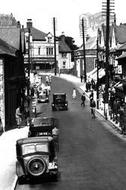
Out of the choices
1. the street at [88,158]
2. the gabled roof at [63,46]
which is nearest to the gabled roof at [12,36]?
the street at [88,158]

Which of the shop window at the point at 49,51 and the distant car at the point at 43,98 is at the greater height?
the shop window at the point at 49,51

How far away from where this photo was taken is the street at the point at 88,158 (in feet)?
66.2

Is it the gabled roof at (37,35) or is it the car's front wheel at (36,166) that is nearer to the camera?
the car's front wheel at (36,166)

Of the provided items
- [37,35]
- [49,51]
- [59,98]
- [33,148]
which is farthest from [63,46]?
[33,148]

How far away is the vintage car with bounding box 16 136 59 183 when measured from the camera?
822 inches

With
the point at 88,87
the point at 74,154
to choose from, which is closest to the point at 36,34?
the point at 88,87

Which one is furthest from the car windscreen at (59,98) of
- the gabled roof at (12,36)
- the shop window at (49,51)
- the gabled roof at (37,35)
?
the shop window at (49,51)

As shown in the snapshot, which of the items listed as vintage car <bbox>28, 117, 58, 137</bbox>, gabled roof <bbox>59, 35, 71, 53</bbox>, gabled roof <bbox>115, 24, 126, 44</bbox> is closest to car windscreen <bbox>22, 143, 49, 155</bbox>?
vintage car <bbox>28, 117, 58, 137</bbox>

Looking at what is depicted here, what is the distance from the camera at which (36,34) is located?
13600cm

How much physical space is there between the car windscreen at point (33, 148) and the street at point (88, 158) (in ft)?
4.74

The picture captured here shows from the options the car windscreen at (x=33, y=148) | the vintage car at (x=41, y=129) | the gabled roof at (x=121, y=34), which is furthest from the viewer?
the gabled roof at (x=121, y=34)

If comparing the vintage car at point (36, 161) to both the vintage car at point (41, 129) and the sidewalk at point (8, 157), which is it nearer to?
the sidewalk at point (8, 157)

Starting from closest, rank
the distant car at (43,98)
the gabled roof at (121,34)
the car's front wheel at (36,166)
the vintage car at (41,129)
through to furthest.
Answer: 1. the car's front wheel at (36,166)
2. the vintage car at (41,129)
3. the distant car at (43,98)
4. the gabled roof at (121,34)

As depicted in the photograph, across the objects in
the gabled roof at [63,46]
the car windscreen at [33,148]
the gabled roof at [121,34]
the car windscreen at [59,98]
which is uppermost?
the gabled roof at [63,46]
